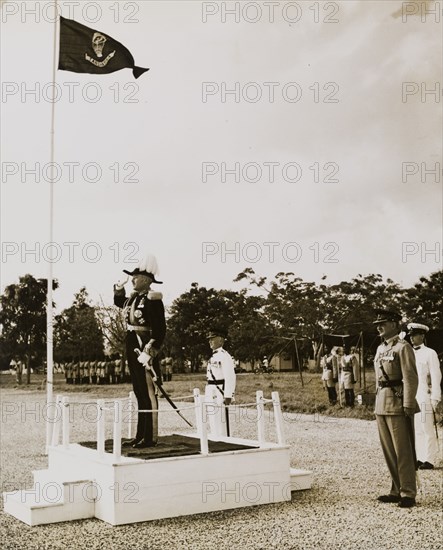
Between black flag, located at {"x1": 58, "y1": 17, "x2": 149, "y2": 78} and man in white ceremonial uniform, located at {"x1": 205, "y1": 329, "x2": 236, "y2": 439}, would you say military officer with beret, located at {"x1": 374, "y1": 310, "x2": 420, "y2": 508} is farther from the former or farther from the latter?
black flag, located at {"x1": 58, "y1": 17, "x2": 149, "y2": 78}

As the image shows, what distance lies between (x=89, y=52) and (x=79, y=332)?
19.8ft

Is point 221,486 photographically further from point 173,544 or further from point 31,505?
point 31,505

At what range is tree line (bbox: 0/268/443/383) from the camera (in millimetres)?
11180

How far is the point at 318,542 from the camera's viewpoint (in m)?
4.54

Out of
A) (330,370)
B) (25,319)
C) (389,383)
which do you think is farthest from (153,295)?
(25,319)

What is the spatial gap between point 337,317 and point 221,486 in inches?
248

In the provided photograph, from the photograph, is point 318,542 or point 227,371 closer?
point 318,542

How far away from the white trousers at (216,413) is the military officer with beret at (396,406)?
6.56 ft

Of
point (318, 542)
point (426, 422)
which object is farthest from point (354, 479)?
point (318, 542)

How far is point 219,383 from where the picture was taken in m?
7.56

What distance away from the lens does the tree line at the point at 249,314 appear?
11180 millimetres

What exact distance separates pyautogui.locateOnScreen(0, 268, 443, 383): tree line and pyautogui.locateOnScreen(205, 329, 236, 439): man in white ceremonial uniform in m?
3.91

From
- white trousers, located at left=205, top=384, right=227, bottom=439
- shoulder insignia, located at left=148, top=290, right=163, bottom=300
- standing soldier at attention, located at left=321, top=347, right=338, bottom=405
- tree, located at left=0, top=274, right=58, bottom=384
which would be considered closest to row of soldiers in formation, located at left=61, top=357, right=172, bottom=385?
tree, located at left=0, top=274, right=58, bottom=384

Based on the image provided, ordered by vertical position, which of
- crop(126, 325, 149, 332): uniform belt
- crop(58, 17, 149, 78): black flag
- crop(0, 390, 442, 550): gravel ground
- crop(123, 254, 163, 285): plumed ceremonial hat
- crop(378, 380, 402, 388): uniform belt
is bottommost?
crop(0, 390, 442, 550): gravel ground
